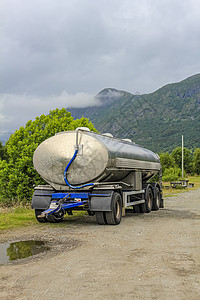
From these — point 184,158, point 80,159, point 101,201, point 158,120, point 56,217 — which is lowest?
point 56,217

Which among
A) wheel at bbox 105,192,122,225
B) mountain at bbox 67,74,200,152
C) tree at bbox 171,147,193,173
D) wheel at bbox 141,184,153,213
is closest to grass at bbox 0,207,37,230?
wheel at bbox 105,192,122,225

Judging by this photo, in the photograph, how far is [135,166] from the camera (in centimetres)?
1344

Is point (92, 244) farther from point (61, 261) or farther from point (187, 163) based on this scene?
point (187, 163)

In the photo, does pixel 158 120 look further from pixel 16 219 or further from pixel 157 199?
pixel 16 219

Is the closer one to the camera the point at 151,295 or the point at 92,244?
the point at 151,295

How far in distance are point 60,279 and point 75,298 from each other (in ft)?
3.00

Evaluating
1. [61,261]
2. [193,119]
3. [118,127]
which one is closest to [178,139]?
[118,127]

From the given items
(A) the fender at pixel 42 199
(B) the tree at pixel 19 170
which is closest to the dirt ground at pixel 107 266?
(A) the fender at pixel 42 199

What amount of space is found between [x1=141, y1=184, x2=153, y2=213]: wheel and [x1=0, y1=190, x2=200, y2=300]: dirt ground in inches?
191

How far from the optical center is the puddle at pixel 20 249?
7280 mm

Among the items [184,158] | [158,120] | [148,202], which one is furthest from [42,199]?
[158,120]

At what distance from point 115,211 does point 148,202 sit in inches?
197

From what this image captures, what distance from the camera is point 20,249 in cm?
793

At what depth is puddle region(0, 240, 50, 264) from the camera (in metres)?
7.28
